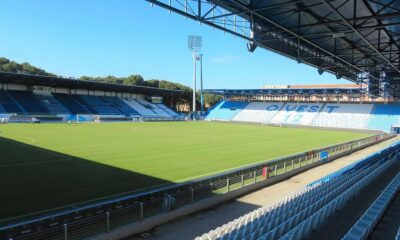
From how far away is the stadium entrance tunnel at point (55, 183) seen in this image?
10.9 metres

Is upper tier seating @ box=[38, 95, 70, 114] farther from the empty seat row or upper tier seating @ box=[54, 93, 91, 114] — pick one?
the empty seat row

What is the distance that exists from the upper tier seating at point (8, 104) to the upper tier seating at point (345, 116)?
161 feet

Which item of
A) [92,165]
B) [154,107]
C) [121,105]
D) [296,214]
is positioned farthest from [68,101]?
[296,214]

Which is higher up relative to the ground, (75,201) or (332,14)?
(332,14)

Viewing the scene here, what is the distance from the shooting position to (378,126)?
53.5 m

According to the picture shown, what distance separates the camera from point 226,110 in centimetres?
7425

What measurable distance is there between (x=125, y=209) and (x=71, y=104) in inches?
2114

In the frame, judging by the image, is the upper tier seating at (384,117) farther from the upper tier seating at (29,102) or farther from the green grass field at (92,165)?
the upper tier seating at (29,102)

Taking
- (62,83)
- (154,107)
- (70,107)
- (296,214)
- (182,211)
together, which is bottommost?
(182,211)

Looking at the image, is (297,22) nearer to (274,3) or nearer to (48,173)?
(274,3)

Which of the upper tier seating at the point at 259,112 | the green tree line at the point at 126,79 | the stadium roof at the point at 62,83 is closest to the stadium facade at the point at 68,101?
the stadium roof at the point at 62,83

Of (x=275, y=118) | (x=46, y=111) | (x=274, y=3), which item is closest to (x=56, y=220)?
(x=274, y=3)

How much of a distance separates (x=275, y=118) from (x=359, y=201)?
55.4m

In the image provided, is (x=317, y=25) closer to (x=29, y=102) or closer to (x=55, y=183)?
(x=55, y=183)
